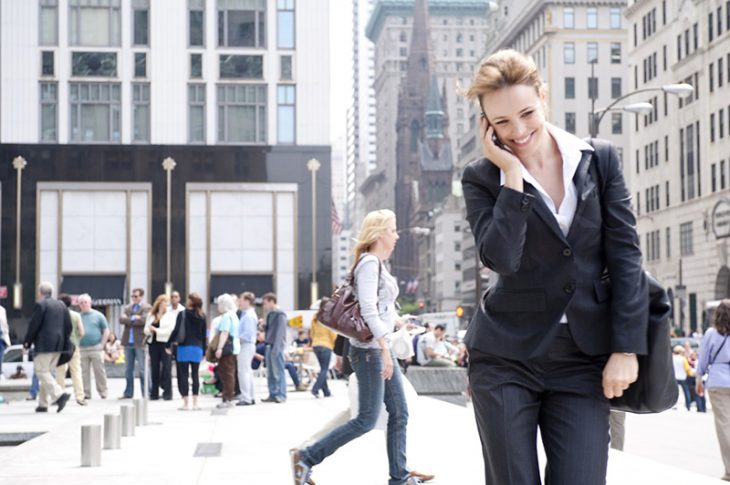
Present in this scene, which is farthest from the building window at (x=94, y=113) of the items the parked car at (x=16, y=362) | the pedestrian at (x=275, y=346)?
the pedestrian at (x=275, y=346)

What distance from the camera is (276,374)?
888 inches

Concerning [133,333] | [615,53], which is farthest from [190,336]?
[615,53]

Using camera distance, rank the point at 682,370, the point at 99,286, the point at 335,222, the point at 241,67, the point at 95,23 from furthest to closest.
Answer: the point at 335,222
the point at 95,23
the point at 241,67
the point at 99,286
the point at 682,370

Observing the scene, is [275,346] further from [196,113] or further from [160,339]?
[196,113]

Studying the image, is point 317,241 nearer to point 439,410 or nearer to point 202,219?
point 202,219

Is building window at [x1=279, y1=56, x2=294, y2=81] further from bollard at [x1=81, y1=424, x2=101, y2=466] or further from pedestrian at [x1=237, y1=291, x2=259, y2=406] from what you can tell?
bollard at [x1=81, y1=424, x2=101, y2=466]

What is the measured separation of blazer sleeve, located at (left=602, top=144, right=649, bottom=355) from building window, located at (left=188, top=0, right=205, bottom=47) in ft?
162

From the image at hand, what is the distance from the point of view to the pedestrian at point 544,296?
155 inches

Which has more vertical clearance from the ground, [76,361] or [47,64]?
[47,64]

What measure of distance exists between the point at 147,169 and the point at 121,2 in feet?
22.6

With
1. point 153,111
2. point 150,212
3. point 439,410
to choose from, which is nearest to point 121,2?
point 153,111

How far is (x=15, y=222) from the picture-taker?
50.9 meters

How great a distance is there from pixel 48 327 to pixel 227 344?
2784 mm

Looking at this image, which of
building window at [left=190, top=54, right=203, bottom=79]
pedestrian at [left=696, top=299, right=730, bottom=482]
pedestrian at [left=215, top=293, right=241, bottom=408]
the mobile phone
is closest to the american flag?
building window at [left=190, top=54, right=203, bottom=79]
